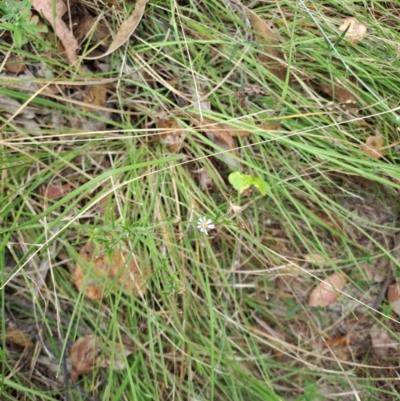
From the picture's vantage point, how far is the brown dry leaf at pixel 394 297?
1542 mm

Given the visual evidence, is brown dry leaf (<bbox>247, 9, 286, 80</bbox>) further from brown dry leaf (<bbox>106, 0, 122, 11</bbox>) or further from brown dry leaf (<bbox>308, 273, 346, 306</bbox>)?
brown dry leaf (<bbox>308, 273, 346, 306</bbox>)

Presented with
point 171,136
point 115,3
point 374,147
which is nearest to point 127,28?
point 115,3

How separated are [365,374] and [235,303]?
1.70 feet

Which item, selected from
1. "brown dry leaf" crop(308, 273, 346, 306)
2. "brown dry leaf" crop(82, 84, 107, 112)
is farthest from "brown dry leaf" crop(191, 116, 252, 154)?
"brown dry leaf" crop(308, 273, 346, 306)

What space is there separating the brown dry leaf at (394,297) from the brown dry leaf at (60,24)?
123cm

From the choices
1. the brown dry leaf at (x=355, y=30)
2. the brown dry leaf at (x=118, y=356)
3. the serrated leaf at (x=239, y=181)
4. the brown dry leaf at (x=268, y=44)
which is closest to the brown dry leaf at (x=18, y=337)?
the brown dry leaf at (x=118, y=356)

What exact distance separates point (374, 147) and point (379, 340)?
0.64 m

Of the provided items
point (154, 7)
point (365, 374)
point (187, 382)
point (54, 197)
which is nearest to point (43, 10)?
point (154, 7)

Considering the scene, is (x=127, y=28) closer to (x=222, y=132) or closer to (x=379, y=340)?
(x=222, y=132)

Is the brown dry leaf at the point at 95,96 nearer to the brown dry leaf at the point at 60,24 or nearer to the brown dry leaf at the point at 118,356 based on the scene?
the brown dry leaf at the point at 60,24

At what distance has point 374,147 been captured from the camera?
1.42 m

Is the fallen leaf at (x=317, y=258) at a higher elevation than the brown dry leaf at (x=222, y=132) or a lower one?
lower

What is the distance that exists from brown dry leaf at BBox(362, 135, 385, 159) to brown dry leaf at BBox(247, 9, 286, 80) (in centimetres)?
32

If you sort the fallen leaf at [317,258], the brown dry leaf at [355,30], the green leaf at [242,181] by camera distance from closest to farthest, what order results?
the green leaf at [242,181]
the brown dry leaf at [355,30]
the fallen leaf at [317,258]
